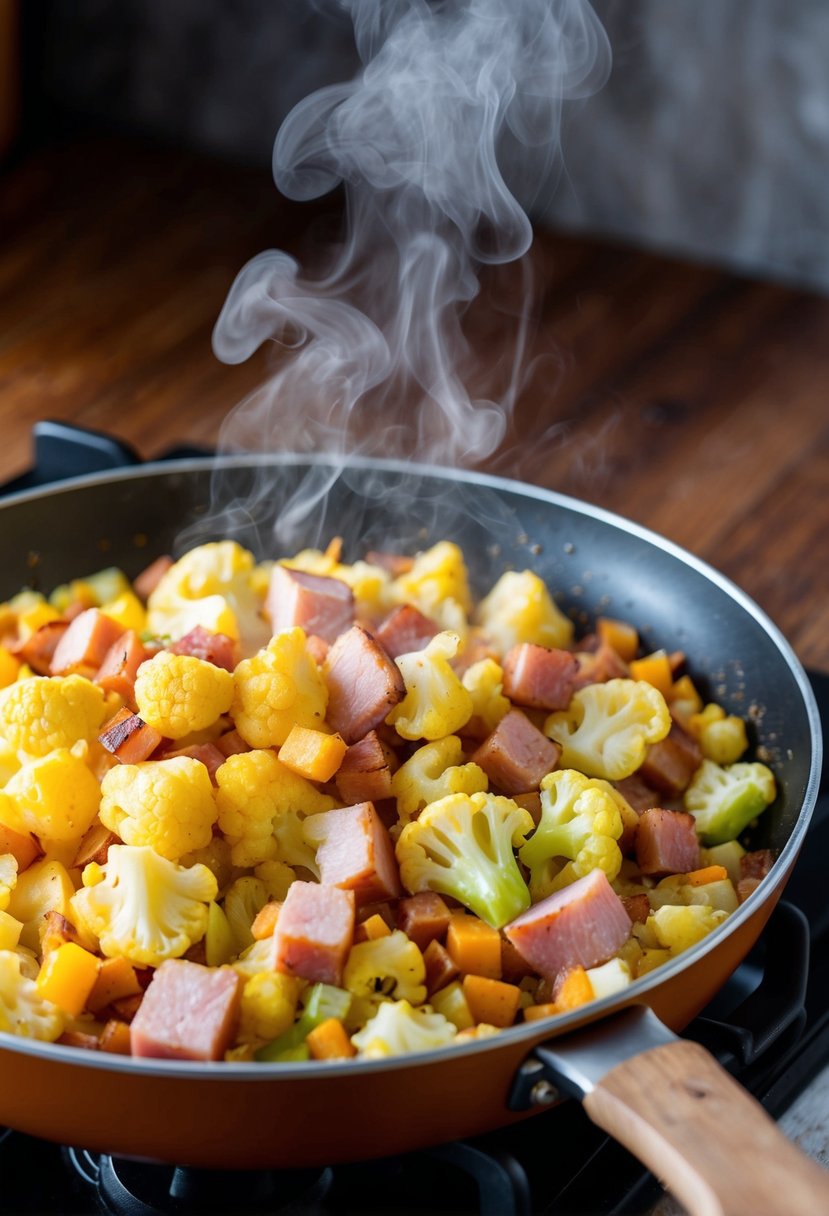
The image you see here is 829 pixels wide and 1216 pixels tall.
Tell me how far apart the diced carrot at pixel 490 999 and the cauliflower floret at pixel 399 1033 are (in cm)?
4

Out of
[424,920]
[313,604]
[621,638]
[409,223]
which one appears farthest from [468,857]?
[409,223]

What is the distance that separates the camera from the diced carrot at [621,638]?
4.93ft

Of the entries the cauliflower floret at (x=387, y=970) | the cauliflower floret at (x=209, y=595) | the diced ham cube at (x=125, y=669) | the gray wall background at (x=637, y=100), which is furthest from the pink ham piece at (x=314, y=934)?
the gray wall background at (x=637, y=100)

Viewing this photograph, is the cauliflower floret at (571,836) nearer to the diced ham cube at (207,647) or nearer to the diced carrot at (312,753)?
the diced carrot at (312,753)

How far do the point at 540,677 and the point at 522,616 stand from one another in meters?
0.16

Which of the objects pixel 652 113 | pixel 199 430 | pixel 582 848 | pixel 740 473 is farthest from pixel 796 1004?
pixel 652 113

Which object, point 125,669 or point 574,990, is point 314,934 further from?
point 125,669

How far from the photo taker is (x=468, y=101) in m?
1.83

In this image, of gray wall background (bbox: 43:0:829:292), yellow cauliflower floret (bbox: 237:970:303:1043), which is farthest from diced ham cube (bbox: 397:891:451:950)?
gray wall background (bbox: 43:0:829:292)

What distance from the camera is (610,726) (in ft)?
4.27

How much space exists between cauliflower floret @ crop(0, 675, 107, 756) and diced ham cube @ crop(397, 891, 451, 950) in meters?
0.33

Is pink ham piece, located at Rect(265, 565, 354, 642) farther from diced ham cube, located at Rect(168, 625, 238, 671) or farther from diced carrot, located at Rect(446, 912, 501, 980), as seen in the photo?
diced carrot, located at Rect(446, 912, 501, 980)

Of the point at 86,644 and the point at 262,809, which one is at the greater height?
the point at 262,809

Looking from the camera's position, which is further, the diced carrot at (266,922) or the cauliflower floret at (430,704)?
the cauliflower floret at (430,704)
